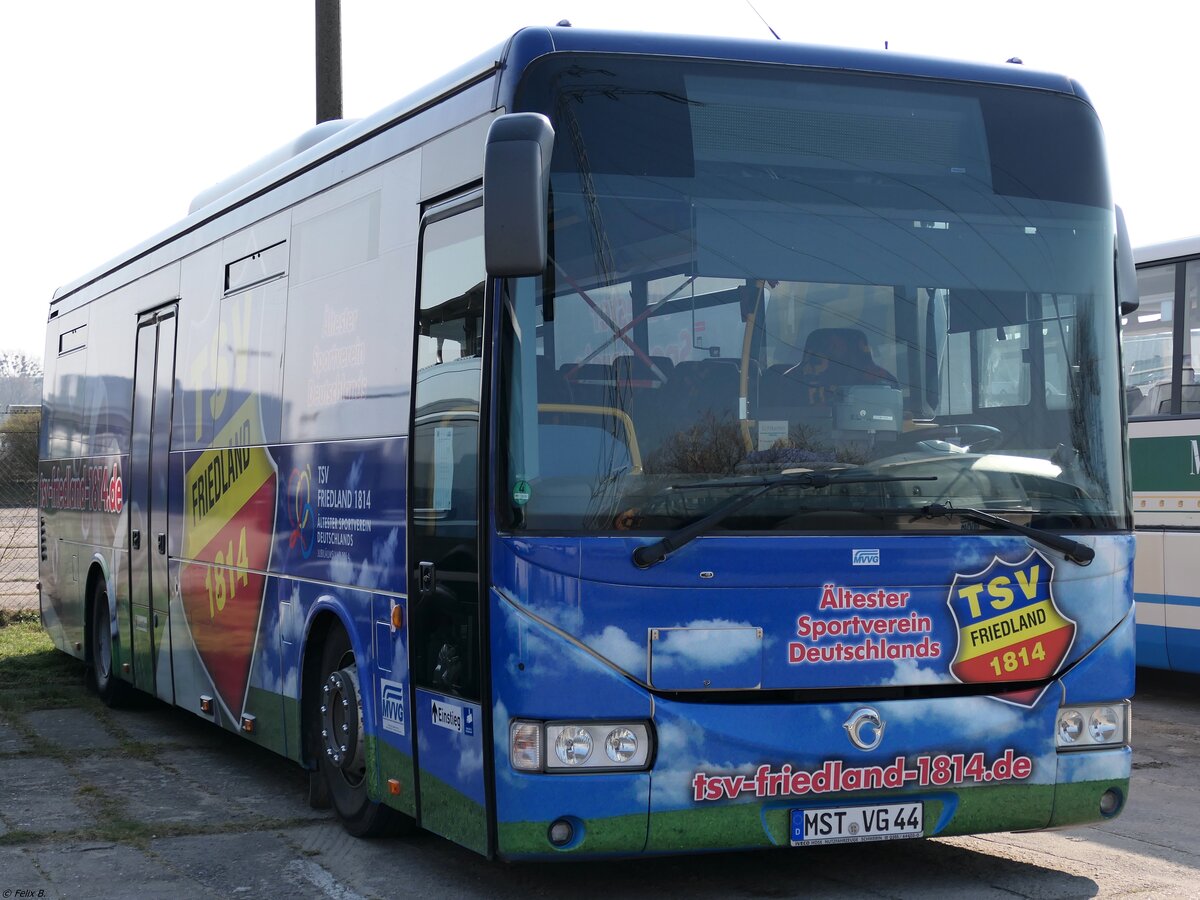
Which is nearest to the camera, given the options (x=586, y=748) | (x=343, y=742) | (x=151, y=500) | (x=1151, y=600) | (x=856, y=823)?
(x=586, y=748)

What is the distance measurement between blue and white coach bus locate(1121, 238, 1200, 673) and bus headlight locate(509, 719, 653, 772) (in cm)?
752

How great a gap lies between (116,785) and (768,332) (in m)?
5.33

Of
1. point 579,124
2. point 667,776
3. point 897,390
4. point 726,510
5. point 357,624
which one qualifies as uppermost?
point 579,124

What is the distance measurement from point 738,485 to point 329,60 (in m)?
11.6

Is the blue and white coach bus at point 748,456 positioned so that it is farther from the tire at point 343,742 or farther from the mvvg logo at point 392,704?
the tire at point 343,742

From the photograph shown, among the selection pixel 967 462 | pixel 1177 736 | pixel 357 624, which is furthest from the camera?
pixel 1177 736

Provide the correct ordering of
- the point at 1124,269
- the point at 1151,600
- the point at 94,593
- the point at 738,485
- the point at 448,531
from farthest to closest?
the point at 94,593, the point at 1151,600, the point at 1124,269, the point at 448,531, the point at 738,485

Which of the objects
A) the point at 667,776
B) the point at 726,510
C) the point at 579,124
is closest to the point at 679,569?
the point at 726,510

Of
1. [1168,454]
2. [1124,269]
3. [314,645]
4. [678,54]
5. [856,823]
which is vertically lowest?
[856,823]

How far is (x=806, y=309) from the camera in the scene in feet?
19.9

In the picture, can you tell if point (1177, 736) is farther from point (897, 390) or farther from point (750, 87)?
point (750, 87)

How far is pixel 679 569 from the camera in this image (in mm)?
5809

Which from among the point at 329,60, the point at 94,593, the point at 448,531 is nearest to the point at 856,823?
the point at 448,531

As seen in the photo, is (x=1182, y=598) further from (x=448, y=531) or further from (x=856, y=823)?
(x=448, y=531)
